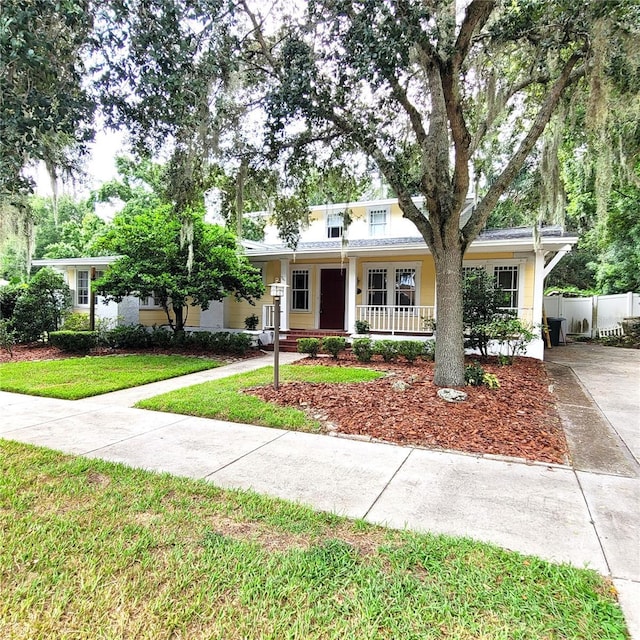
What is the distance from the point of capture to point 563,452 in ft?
13.9

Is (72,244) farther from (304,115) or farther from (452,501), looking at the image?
(452,501)

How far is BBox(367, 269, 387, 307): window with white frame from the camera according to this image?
12.8 metres

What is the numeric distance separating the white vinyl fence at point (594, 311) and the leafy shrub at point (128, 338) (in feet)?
50.0

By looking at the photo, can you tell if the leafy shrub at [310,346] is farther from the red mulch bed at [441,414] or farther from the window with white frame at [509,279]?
the window with white frame at [509,279]

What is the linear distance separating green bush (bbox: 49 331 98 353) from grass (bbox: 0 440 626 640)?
8799mm

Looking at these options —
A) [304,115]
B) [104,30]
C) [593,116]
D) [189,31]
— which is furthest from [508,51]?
[104,30]

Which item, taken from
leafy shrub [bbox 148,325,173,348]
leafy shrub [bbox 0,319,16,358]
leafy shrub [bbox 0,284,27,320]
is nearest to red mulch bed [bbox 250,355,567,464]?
leafy shrub [bbox 148,325,173,348]

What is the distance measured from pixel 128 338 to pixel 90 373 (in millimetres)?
3801

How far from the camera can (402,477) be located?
3621 millimetres

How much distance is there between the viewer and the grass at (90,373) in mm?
6863

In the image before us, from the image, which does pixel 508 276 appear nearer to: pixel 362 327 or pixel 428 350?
pixel 428 350

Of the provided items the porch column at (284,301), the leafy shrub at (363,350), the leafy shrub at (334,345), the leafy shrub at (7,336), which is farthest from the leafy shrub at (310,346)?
the leafy shrub at (7,336)

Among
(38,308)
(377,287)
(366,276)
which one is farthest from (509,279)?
(38,308)

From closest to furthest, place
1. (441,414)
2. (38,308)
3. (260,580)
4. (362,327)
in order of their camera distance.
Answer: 1. (260,580)
2. (441,414)
3. (362,327)
4. (38,308)
